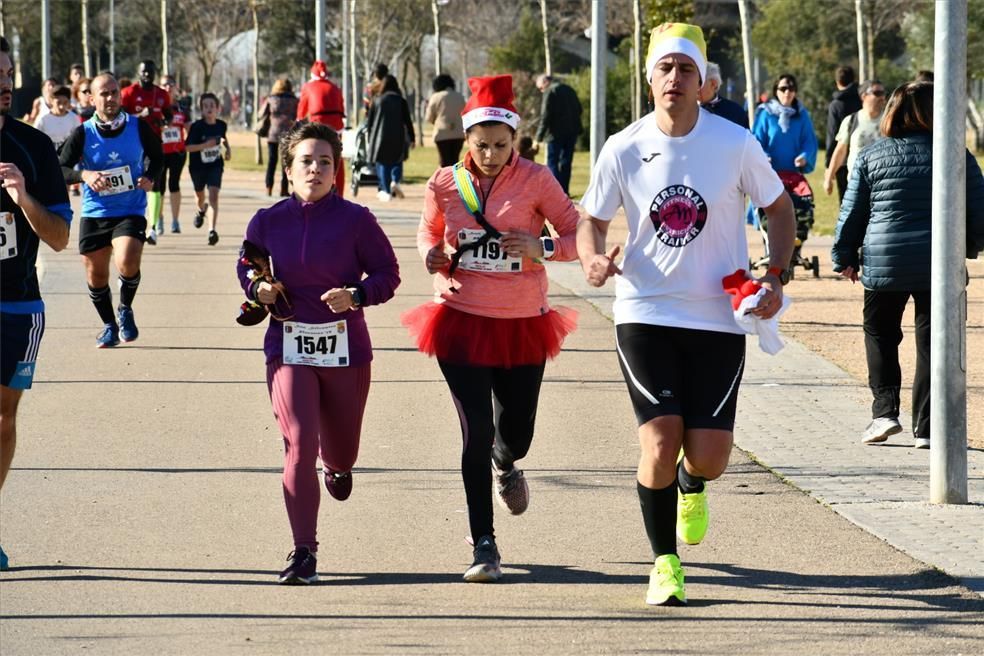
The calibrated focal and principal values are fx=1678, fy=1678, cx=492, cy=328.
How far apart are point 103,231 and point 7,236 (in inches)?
240

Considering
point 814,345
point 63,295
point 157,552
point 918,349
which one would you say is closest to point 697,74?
point 157,552

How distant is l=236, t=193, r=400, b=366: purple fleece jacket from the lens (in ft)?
20.3

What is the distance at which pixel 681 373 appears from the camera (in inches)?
232

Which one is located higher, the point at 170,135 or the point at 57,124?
the point at 57,124

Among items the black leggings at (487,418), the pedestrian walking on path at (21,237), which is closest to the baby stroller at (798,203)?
the black leggings at (487,418)

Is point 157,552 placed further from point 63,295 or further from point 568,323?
point 63,295

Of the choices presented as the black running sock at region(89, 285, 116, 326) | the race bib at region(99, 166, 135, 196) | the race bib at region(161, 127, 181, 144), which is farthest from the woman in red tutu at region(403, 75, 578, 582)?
the race bib at region(161, 127, 181, 144)

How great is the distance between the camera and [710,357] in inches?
230

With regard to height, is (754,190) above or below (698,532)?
above

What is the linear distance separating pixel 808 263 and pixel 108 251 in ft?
25.4

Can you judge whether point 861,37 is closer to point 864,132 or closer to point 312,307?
point 864,132

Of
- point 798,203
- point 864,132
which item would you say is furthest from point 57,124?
point 864,132

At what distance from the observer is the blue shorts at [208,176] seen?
20484 mm

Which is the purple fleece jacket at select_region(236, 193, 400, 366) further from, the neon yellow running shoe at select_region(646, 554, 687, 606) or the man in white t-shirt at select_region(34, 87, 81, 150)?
the man in white t-shirt at select_region(34, 87, 81, 150)
